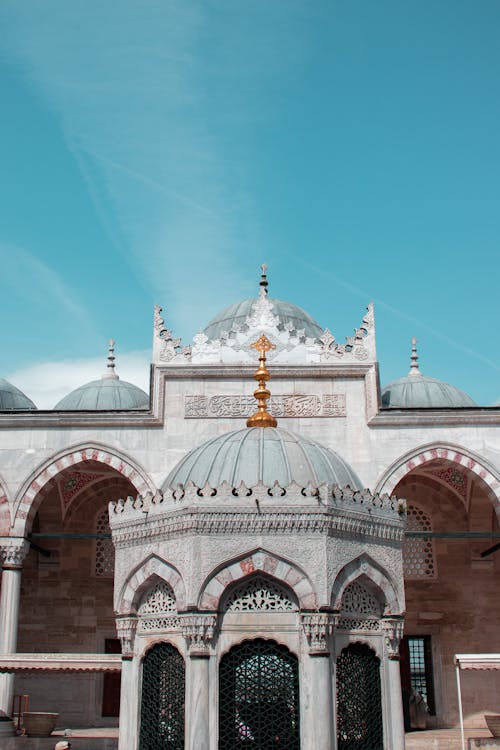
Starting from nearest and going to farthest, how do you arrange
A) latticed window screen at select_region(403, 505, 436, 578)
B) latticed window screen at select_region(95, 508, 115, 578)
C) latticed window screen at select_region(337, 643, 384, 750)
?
1. latticed window screen at select_region(337, 643, 384, 750)
2. latticed window screen at select_region(403, 505, 436, 578)
3. latticed window screen at select_region(95, 508, 115, 578)

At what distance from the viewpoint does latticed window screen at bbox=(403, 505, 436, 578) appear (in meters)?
16.4

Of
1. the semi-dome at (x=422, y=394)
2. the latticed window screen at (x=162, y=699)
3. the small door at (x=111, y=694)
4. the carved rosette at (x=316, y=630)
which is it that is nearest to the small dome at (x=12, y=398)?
the small door at (x=111, y=694)

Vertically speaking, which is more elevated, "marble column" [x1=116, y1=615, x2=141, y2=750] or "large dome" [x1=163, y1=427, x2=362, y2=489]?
"large dome" [x1=163, y1=427, x2=362, y2=489]

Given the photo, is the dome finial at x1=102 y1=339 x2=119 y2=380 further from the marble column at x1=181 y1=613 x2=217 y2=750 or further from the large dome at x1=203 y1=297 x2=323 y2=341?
the marble column at x1=181 y1=613 x2=217 y2=750

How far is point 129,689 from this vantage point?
6.04 m

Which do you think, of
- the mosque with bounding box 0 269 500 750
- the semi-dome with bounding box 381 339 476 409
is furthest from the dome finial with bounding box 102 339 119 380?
the semi-dome with bounding box 381 339 476 409

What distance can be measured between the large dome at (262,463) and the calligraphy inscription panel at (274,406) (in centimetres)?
756

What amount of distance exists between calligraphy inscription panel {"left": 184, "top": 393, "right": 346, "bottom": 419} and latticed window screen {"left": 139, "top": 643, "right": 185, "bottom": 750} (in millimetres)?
8543

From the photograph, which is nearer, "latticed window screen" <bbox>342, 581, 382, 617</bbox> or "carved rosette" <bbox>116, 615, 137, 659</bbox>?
"latticed window screen" <bbox>342, 581, 382, 617</bbox>

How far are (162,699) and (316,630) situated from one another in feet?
3.89

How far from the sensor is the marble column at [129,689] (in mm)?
5922

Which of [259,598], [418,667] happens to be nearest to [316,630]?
[259,598]

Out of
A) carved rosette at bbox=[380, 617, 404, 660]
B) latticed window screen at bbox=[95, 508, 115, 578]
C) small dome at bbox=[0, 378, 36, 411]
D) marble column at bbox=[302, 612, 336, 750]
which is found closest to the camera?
marble column at bbox=[302, 612, 336, 750]

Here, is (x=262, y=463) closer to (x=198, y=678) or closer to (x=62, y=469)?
(x=198, y=678)
